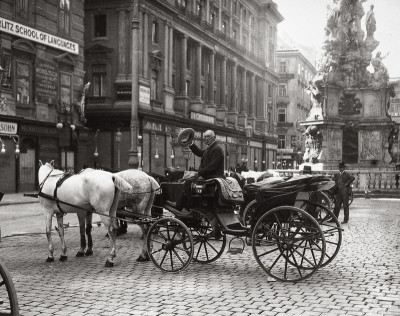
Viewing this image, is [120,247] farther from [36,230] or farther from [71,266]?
[36,230]

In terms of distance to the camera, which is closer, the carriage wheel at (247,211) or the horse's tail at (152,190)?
the horse's tail at (152,190)

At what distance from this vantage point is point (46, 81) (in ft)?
116

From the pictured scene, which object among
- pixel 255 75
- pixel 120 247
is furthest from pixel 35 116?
pixel 255 75

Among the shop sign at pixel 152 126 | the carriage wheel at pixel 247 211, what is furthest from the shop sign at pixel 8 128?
the carriage wheel at pixel 247 211

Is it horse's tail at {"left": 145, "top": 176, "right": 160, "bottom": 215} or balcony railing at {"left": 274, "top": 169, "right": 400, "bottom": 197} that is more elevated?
horse's tail at {"left": 145, "top": 176, "right": 160, "bottom": 215}

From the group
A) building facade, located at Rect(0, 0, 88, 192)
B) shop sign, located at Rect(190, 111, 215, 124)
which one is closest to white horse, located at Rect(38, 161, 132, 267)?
building facade, located at Rect(0, 0, 88, 192)

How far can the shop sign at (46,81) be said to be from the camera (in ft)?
114

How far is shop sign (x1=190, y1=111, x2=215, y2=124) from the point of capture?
5341 centimetres

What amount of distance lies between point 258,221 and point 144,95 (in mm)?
34144

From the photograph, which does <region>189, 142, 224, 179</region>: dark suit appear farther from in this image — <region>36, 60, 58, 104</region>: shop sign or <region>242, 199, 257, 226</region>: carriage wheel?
<region>36, 60, 58, 104</region>: shop sign

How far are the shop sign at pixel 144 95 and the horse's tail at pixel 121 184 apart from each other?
31.4 meters

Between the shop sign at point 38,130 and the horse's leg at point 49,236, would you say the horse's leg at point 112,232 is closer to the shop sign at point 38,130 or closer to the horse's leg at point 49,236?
the horse's leg at point 49,236

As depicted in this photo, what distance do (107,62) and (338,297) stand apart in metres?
38.8

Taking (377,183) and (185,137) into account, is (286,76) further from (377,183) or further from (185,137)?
(185,137)
